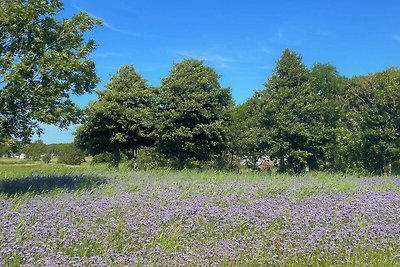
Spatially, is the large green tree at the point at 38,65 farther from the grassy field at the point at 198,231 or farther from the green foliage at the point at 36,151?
the green foliage at the point at 36,151

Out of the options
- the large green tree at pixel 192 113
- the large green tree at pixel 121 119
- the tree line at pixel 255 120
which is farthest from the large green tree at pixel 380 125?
the large green tree at pixel 121 119

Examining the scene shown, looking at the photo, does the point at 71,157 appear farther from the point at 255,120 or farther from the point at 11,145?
the point at 11,145

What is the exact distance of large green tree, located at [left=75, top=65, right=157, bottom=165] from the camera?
21.3 m

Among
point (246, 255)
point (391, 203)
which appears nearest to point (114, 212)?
point (246, 255)

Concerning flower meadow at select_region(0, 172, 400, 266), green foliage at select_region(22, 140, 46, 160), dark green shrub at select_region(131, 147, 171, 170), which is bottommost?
flower meadow at select_region(0, 172, 400, 266)

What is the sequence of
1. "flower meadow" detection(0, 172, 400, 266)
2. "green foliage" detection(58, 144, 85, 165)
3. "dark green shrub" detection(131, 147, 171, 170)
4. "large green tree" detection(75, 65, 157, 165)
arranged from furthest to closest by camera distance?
"green foliage" detection(58, 144, 85, 165) < "dark green shrub" detection(131, 147, 171, 170) < "large green tree" detection(75, 65, 157, 165) < "flower meadow" detection(0, 172, 400, 266)

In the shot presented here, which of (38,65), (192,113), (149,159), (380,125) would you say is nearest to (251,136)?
(192,113)

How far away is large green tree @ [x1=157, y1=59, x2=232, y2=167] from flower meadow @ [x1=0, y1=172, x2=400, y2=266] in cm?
1243

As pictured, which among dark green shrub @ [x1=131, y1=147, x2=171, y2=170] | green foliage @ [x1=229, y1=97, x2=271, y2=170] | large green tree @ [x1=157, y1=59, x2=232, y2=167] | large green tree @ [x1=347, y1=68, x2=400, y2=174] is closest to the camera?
large green tree @ [x1=157, y1=59, x2=232, y2=167]

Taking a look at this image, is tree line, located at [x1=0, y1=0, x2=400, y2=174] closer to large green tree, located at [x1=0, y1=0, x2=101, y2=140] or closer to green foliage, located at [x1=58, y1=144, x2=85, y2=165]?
large green tree, located at [x1=0, y1=0, x2=101, y2=140]

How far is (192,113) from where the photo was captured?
67.2 ft

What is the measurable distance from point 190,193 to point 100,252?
15.0ft

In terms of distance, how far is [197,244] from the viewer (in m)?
5.15

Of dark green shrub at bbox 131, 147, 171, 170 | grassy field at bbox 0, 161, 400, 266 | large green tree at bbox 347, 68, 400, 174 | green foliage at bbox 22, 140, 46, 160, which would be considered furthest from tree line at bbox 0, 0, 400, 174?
green foliage at bbox 22, 140, 46, 160
